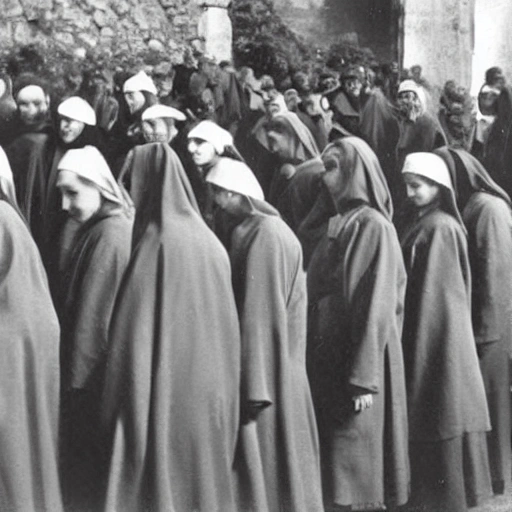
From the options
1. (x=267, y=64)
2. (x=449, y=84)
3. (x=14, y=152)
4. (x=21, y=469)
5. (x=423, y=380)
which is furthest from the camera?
(x=267, y=64)

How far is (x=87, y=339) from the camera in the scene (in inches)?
269

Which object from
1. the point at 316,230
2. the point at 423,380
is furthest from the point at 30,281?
the point at 423,380

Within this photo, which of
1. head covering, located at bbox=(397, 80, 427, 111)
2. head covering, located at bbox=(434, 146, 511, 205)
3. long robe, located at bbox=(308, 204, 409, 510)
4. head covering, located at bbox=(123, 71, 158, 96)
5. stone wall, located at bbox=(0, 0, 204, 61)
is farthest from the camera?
head covering, located at bbox=(397, 80, 427, 111)

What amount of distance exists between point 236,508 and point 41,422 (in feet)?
3.10

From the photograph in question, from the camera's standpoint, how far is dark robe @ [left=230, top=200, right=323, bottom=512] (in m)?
7.05

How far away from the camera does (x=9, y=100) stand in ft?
24.5

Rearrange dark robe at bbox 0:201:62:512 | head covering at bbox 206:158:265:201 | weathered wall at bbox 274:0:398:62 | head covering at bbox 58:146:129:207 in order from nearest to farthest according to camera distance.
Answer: dark robe at bbox 0:201:62:512
head covering at bbox 58:146:129:207
head covering at bbox 206:158:265:201
weathered wall at bbox 274:0:398:62

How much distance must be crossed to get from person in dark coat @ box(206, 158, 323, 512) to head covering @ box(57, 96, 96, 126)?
25.5 inches

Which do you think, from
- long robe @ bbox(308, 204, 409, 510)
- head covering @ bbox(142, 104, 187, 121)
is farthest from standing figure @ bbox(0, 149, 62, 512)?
long robe @ bbox(308, 204, 409, 510)

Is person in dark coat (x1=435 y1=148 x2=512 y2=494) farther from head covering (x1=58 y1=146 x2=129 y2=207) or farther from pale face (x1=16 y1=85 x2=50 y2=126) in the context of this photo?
pale face (x1=16 y1=85 x2=50 y2=126)

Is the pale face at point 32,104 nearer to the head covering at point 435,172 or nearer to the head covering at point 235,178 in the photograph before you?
the head covering at point 235,178

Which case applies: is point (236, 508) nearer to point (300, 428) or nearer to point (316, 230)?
point (300, 428)

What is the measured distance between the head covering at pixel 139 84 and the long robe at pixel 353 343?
1.14m

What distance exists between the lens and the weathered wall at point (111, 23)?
27.0 feet
